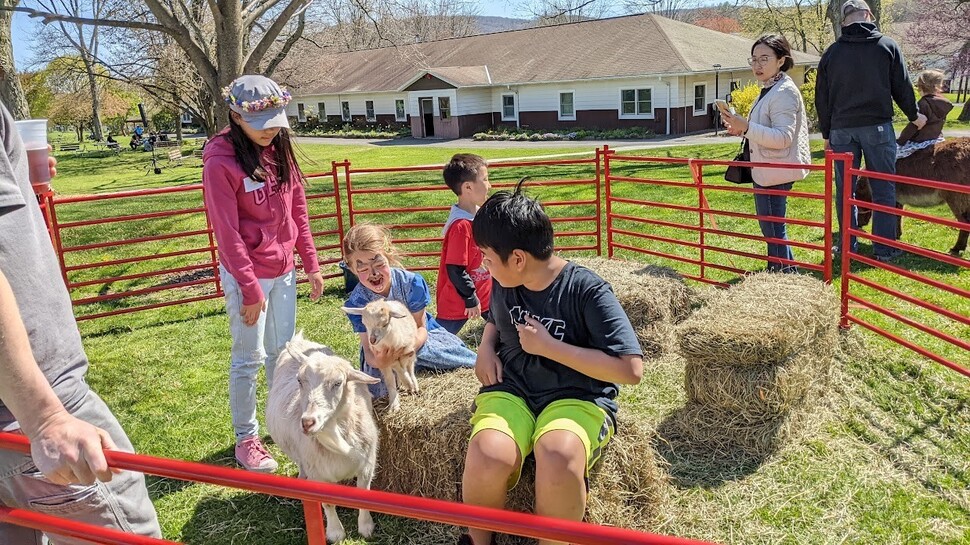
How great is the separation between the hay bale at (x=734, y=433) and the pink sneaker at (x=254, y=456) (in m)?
2.39

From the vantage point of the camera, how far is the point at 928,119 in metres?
7.69

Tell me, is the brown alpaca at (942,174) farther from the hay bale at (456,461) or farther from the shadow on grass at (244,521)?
the shadow on grass at (244,521)

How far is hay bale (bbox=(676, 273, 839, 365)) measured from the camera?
13.5 feet

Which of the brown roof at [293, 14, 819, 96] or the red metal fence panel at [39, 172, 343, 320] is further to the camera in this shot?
the brown roof at [293, 14, 819, 96]

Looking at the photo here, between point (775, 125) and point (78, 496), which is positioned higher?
point (775, 125)

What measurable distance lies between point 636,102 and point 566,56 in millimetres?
5380

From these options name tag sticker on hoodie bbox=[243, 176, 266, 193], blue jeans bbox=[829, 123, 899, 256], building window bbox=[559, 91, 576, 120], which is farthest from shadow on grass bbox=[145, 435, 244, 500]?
building window bbox=[559, 91, 576, 120]

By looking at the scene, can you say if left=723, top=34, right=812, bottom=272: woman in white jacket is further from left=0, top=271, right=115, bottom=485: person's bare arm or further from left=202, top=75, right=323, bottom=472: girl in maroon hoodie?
left=0, top=271, right=115, bottom=485: person's bare arm

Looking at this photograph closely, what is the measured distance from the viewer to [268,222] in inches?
159

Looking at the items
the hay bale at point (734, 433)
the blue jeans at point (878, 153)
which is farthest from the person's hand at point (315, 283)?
the blue jeans at point (878, 153)

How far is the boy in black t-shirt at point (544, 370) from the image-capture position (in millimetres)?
2775

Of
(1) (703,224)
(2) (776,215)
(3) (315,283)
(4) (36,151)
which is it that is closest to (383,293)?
(3) (315,283)

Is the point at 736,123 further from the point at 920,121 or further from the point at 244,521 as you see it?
the point at 244,521

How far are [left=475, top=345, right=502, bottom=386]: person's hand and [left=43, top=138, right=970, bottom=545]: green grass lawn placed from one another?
1.02 meters
